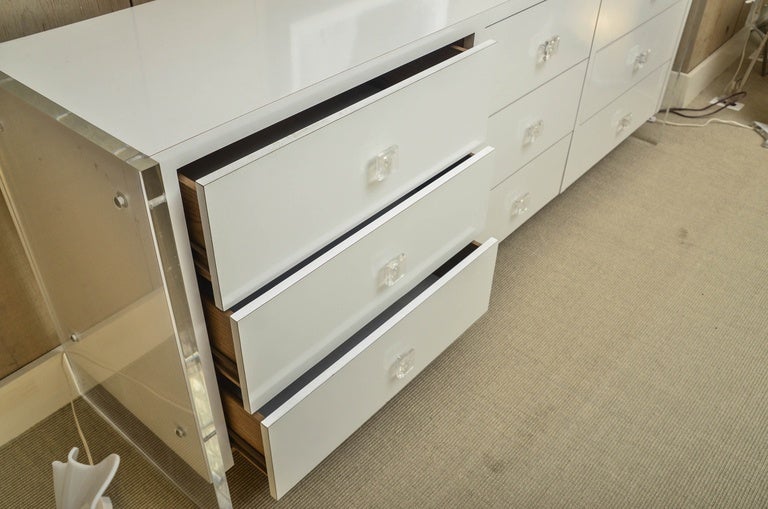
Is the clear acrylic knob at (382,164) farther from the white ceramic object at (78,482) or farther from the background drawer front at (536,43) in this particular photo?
the white ceramic object at (78,482)

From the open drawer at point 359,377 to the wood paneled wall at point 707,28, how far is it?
4.04ft

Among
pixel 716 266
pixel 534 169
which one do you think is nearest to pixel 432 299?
pixel 534 169

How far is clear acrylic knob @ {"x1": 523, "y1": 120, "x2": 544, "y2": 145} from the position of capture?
4.92ft

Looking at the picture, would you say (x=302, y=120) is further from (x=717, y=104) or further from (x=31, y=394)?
(x=717, y=104)

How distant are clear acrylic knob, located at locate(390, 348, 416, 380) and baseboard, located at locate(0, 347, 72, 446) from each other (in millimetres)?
604

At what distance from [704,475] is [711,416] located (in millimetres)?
143

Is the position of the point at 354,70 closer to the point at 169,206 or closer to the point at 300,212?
A: the point at 300,212

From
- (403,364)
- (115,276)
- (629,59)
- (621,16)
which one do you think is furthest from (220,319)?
(629,59)

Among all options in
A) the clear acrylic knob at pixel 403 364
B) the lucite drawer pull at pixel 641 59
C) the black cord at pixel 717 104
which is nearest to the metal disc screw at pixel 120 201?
the clear acrylic knob at pixel 403 364

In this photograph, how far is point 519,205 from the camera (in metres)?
1.61

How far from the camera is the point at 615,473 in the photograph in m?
1.25

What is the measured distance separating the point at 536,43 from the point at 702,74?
1.30m

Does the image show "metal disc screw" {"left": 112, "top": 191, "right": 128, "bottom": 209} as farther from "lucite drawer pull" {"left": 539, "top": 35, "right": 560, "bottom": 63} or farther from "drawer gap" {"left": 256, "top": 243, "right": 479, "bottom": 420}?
"lucite drawer pull" {"left": 539, "top": 35, "right": 560, "bottom": 63}

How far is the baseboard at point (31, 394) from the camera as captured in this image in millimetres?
1235
